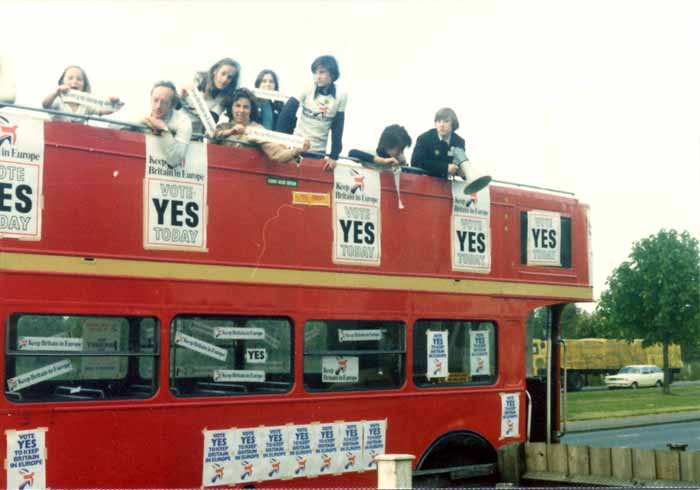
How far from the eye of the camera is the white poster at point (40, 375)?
7168mm

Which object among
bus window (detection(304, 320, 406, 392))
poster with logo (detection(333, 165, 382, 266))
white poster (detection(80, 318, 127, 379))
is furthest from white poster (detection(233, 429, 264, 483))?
poster with logo (detection(333, 165, 382, 266))

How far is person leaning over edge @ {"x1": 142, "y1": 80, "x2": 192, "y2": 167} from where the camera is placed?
313 inches

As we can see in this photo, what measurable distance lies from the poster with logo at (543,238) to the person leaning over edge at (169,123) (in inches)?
171

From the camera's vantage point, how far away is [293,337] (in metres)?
8.70

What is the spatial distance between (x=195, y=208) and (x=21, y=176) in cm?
145

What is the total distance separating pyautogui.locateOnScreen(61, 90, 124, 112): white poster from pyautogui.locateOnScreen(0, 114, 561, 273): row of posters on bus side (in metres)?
0.47

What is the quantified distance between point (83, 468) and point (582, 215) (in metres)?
6.49

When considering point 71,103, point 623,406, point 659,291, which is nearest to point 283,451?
point 71,103

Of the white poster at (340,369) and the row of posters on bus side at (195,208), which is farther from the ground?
the row of posters on bus side at (195,208)

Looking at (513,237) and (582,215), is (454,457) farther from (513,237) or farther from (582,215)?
(582,215)

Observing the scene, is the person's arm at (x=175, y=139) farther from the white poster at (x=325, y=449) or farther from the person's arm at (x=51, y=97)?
the white poster at (x=325, y=449)

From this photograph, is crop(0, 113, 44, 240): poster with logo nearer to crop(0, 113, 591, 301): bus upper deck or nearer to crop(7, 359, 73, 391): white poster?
crop(0, 113, 591, 301): bus upper deck

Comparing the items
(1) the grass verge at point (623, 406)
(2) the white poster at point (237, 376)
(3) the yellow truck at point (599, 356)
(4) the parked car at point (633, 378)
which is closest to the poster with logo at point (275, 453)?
→ (2) the white poster at point (237, 376)

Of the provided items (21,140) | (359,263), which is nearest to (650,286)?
(359,263)
